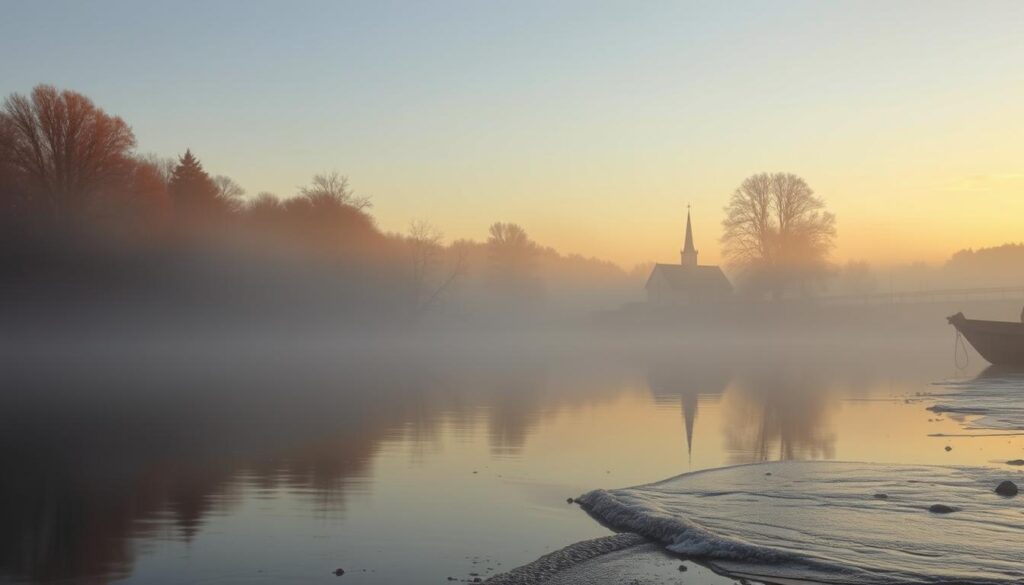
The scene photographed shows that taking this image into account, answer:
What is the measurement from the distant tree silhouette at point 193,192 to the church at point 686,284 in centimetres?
7163

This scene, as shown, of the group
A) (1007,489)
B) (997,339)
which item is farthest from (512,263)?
(1007,489)

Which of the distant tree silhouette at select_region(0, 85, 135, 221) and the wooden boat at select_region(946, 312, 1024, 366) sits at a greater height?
the distant tree silhouette at select_region(0, 85, 135, 221)

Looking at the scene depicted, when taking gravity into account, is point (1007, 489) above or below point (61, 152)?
below

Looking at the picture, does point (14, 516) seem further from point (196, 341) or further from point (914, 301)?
point (914, 301)

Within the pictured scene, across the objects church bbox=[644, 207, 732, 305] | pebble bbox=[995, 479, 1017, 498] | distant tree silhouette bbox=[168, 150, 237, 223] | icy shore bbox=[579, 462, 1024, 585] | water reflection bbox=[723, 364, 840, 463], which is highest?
distant tree silhouette bbox=[168, 150, 237, 223]

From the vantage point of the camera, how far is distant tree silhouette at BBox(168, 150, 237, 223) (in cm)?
7356

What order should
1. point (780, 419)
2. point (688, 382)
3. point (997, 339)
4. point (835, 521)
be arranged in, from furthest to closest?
point (997, 339) → point (688, 382) → point (780, 419) → point (835, 521)

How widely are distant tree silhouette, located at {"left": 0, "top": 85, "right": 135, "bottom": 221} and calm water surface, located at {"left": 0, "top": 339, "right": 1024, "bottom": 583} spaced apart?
2752cm

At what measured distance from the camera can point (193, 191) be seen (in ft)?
245

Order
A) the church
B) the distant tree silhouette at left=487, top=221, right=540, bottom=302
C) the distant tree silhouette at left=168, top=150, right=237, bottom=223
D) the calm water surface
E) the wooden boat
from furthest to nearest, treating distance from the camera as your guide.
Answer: the church, the distant tree silhouette at left=487, top=221, right=540, bottom=302, the distant tree silhouette at left=168, top=150, right=237, bottom=223, the wooden boat, the calm water surface

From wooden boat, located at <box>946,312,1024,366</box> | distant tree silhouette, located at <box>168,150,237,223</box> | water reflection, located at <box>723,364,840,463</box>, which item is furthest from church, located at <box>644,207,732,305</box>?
water reflection, located at <box>723,364,840,463</box>

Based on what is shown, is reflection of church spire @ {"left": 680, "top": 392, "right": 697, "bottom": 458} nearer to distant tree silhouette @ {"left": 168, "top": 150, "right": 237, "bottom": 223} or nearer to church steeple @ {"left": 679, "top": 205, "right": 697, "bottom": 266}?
distant tree silhouette @ {"left": 168, "top": 150, "right": 237, "bottom": 223}

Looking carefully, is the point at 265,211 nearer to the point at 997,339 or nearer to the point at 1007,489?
the point at 997,339

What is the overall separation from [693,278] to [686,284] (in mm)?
3405
